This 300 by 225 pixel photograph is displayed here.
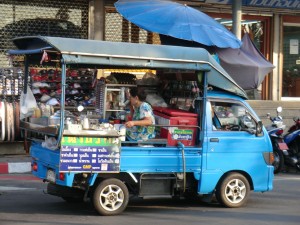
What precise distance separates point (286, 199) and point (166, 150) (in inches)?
105

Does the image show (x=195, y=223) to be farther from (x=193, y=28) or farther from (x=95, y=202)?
(x=193, y=28)

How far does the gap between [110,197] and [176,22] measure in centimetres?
522

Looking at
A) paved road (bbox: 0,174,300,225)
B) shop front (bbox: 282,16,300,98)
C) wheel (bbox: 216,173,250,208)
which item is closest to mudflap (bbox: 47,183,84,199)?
paved road (bbox: 0,174,300,225)

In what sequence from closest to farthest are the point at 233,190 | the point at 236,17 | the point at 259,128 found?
the point at 233,190
the point at 259,128
the point at 236,17

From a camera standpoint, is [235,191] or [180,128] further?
[235,191]

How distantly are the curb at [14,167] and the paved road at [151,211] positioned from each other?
5.98ft

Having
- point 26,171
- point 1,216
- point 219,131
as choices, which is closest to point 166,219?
point 219,131

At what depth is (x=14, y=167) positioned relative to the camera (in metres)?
12.5

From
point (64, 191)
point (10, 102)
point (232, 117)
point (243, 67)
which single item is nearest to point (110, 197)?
point (64, 191)

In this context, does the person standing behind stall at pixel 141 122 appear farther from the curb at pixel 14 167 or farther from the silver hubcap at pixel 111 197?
the curb at pixel 14 167

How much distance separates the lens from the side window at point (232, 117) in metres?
9.14

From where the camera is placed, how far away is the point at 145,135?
870cm

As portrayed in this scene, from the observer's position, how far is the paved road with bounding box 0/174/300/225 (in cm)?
804

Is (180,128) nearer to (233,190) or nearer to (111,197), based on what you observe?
(233,190)
